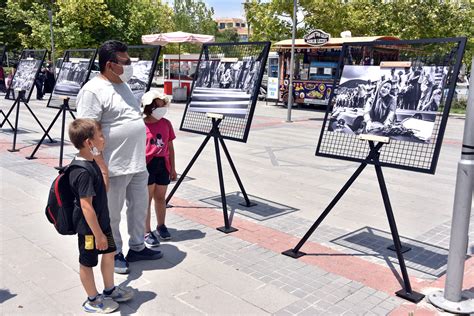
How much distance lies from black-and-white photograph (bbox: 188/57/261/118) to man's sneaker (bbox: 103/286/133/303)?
2457mm

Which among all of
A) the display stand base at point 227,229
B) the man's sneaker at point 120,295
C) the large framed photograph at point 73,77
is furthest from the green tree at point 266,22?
the man's sneaker at point 120,295

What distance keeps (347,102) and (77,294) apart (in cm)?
289

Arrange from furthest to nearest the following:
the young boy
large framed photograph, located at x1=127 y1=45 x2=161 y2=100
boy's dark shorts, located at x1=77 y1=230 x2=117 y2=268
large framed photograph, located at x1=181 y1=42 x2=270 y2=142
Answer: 1. large framed photograph, located at x1=127 y1=45 x2=161 y2=100
2. large framed photograph, located at x1=181 y1=42 x2=270 y2=142
3. boy's dark shorts, located at x1=77 y1=230 x2=117 y2=268
4. the young boy

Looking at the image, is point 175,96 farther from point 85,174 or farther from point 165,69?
point 85,174

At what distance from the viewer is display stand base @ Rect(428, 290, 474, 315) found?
3492mm

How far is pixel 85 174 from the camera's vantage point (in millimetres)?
2975

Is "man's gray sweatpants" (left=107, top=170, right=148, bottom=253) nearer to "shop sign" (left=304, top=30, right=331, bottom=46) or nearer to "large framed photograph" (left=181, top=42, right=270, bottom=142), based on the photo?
"large framed photograph" (left=181, top=42, right=270, bottom=142)

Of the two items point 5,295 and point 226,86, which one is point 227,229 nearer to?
point 226,86

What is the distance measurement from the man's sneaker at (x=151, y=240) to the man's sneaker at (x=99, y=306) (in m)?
1.26

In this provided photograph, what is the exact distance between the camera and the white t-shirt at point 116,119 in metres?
3.62

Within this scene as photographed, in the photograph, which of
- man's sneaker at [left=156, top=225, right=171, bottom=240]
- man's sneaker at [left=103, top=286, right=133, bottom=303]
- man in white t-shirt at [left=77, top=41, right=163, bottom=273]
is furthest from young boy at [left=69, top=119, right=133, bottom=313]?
man's sneaker at [left=156, top=225, right=171, bottom=240]

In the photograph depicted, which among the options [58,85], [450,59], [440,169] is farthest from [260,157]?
[450,59]

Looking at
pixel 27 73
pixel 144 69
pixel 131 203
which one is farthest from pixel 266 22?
pixel 131 203

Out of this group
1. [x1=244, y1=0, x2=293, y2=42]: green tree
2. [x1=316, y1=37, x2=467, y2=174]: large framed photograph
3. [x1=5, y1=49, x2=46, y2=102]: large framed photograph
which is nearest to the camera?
[x1=316, y1=37, x2=467, y2=174]: large framed photograph
